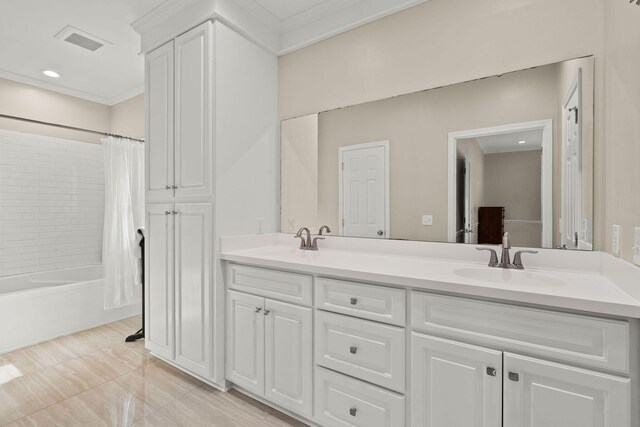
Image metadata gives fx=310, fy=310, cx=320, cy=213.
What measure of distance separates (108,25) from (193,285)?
2155 mm

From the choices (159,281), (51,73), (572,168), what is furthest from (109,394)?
(51,73)

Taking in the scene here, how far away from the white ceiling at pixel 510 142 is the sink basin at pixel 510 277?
2.11ft

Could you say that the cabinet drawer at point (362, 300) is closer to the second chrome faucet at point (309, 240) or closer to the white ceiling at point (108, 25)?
the second chrome faucet at point (309, 240)

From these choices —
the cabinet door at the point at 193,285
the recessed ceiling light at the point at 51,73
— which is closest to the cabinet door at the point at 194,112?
the cabinet door at the point at 193,285

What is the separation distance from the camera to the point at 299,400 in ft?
5.49

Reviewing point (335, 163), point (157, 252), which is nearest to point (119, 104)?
point (157, 252)

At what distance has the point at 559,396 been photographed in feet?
3.37

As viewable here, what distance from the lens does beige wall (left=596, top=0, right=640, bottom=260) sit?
41.3 inches

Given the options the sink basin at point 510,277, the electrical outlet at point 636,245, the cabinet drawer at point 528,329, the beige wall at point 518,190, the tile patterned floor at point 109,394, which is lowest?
the tile patterned floor at point 109,394

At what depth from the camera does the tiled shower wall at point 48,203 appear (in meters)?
3.30

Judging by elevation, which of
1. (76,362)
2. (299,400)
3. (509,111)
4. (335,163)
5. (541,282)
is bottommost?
(76,362)

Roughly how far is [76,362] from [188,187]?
1.72 m

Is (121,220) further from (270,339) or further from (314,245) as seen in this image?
(270,339)

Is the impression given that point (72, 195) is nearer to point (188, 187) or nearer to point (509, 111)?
point (188, 187)
